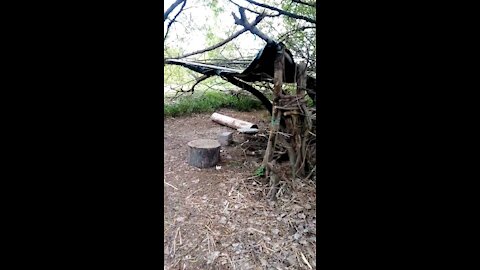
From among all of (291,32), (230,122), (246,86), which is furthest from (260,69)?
(230,122)

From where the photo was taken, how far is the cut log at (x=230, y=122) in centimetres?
541

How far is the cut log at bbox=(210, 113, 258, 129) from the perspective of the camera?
5.41 metres

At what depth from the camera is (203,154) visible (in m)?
4.11

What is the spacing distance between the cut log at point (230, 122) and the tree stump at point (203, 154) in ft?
4.27

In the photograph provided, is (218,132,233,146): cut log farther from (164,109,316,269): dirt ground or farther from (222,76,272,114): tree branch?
(222,76,272,114): tree branch

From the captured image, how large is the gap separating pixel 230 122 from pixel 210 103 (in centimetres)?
102

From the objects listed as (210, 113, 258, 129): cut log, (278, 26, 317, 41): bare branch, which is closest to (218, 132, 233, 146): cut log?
(210, 113, 258, 129): cut log

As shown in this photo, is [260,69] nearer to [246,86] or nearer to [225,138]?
[246,86]

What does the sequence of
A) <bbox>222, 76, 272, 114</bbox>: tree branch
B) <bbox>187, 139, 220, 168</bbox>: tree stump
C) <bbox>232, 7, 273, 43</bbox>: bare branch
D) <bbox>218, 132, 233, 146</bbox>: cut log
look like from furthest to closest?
<bbox>218, 132, 233, 146</bbox>: cut log, <bbox>187, 139, 220, 168</bbox>: tree stump, <bbox>222, 76, 272, 114</bbox>: tree branch, <bbox>232, 7, 273, 43</bbox>: bare branch

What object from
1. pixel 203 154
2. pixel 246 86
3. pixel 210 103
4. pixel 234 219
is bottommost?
pixel 234 219

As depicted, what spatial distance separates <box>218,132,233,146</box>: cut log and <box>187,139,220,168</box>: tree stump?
2.67 ft

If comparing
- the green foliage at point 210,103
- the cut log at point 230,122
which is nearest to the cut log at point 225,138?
the cut log at point 230,122
